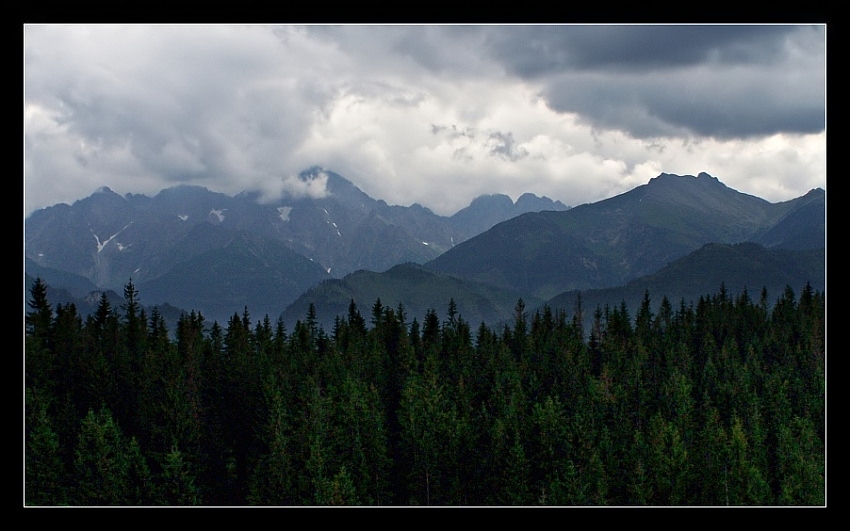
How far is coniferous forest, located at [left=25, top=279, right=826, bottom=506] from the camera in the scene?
2953 inches

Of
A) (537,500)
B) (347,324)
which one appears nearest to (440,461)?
(537,500)

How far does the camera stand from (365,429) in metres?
83.9

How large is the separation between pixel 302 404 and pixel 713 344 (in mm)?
85309

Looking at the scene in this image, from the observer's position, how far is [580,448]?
8188cm

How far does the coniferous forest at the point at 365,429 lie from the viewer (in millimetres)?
75000

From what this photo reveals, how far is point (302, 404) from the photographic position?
83312 mm
